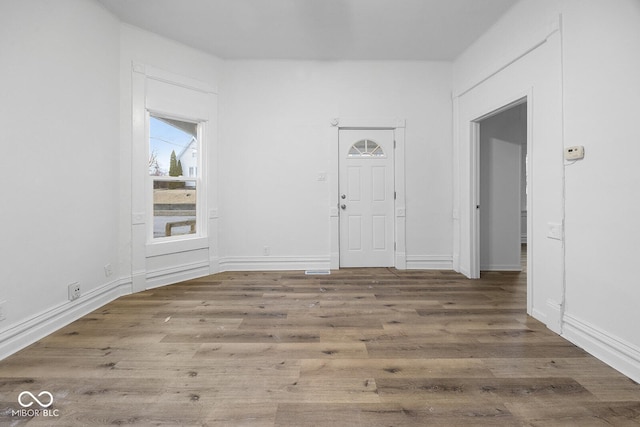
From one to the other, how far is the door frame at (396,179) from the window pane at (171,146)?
198 centimetres

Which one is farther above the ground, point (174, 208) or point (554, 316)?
point (174, 208)

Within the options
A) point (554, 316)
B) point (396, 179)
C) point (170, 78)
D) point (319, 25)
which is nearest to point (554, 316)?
point (554, 316)

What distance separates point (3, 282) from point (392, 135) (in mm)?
4376

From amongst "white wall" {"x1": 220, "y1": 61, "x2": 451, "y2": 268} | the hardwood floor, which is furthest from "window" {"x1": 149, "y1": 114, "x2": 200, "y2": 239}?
the hardwood floor

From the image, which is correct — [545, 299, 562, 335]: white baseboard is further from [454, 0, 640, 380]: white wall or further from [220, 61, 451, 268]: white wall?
[220, 61, 451, 268]: white wall

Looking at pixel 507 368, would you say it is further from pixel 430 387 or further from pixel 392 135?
pixel 392 135

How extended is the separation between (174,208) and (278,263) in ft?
5.35

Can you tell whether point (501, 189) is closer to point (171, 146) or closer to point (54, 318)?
point (171, 146)

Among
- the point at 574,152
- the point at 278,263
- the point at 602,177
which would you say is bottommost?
the point at 278,263

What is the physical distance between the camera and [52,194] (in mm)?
2271

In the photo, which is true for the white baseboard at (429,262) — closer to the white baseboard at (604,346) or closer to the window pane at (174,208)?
the white baseboard at (604,346)

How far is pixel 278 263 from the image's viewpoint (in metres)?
4.14

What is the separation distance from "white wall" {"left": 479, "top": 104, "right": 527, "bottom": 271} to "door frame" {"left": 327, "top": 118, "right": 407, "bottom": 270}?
1.21 metres

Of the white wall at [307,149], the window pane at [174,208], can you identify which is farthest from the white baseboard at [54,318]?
the white wall at [307,149]
